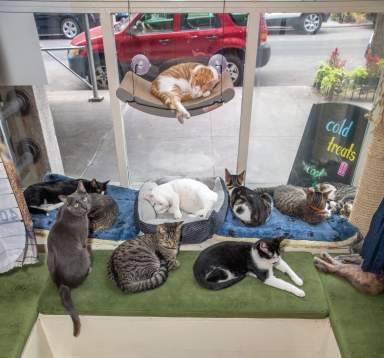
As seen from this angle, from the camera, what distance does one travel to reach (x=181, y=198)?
2150 mm

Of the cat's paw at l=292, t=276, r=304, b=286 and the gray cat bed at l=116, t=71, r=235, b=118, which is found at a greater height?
the gray cat bed at l=116, t=71, r=235, b=118

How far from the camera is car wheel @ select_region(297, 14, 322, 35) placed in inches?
84.4

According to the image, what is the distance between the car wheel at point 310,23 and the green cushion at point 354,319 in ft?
5.11

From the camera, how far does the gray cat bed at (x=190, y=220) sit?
2.02 metres

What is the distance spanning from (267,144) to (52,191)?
2.07 metres

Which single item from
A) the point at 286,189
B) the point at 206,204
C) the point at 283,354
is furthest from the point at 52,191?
the point at 283,354

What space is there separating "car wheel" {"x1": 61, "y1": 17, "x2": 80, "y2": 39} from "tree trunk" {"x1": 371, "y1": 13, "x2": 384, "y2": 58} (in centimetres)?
195

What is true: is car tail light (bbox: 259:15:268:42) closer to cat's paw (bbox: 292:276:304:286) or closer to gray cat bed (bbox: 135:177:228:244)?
gray cat bed (bbox: 135:177:228:244)

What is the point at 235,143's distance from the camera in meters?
3.56

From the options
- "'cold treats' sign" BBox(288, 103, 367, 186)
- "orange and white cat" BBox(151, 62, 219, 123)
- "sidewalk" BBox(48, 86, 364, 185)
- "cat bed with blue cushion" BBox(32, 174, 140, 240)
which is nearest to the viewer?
"orange and white cat" BBox(151, 62, 219, 123)

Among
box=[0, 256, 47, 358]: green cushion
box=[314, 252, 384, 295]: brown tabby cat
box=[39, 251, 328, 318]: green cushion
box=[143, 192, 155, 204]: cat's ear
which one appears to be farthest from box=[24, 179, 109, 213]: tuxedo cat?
box=[314, 252, 384, 295]: brown tabby cat

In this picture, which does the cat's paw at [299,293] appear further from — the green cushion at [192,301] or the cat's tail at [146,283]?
the cat's tail at [146,283]

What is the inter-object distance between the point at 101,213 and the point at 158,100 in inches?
31.0

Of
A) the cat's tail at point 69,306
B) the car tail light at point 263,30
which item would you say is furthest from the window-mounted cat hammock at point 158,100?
the cat's tail at point 69,306
